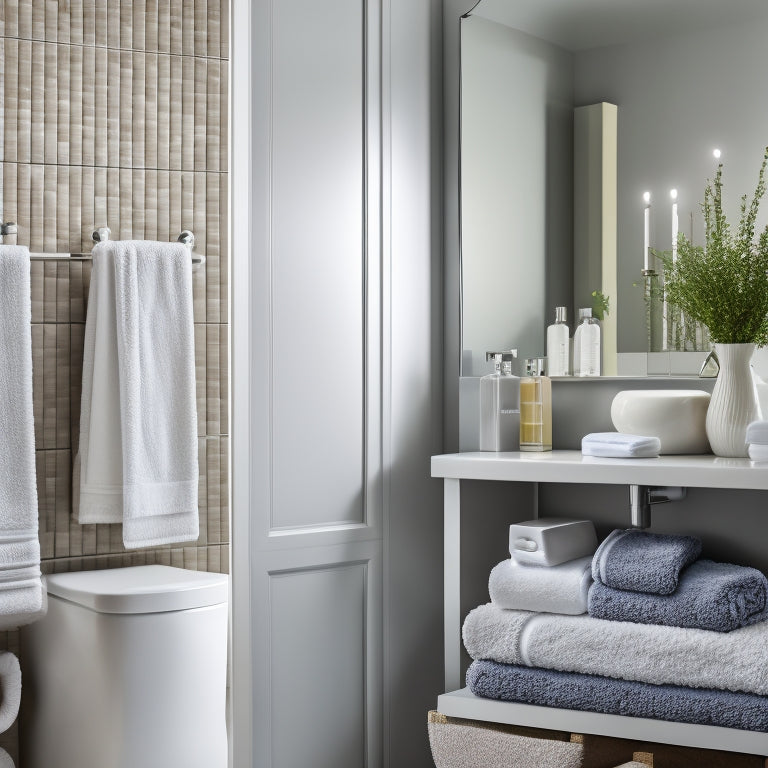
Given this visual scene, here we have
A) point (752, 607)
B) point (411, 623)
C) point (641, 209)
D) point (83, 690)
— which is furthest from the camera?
point (411, 623)

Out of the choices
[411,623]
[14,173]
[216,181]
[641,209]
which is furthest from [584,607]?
[14,173]

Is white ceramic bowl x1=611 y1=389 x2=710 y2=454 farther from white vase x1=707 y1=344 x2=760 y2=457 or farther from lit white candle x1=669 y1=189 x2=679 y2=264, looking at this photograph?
lit white candle x1=669 y1=189 x2=679 y2=264

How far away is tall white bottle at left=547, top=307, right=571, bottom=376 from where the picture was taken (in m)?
1.97

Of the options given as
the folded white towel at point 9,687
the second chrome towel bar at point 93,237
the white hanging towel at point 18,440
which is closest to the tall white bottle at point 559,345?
the second chrome towel bar at point 93,237

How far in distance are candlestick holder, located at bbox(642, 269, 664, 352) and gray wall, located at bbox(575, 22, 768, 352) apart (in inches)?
0.6

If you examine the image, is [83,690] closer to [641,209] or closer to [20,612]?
[20,612]

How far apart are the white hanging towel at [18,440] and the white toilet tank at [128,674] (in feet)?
0.26

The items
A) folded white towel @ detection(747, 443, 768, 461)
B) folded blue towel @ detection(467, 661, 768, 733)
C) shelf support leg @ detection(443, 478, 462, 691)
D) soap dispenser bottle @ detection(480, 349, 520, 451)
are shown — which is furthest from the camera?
soap dispenser bottle @ detection(480, 349, 520, 451)

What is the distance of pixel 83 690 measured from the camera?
5.39ft

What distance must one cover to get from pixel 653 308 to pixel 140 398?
3.34 feet

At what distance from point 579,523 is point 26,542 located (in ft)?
3.34

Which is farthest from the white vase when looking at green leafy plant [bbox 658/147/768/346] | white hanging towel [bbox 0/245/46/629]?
white hanging towel [bbox 0/245/46/629]

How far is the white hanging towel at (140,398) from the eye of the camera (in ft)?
Answer: 5.81

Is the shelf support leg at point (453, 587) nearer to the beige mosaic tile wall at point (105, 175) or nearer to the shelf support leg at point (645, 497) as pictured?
the shelf support leg at point (645, 497)
